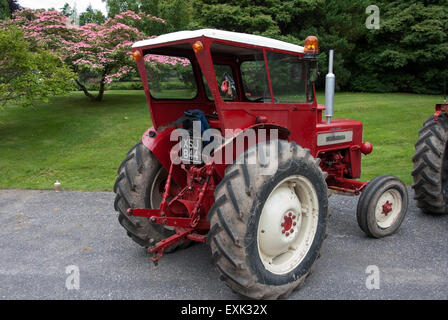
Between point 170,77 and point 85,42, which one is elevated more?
point 85,42

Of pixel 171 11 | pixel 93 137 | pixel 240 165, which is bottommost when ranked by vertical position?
pixel 93 137

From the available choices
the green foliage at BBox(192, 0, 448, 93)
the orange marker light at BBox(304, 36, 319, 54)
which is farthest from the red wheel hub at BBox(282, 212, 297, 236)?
the green foliage at BBox(192, 0, 448, 93)

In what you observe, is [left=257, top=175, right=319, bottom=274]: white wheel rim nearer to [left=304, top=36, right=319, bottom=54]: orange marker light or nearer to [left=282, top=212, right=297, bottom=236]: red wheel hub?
[left=282, top=212, right=297, bottom=236]: red wheel hub

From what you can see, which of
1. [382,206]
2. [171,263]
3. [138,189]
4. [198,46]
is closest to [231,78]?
[198,46]

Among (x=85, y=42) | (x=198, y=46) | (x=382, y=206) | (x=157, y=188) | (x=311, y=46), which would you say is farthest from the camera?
(x=85, y=42)

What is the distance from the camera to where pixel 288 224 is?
3.39m

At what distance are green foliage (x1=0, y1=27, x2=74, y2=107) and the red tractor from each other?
7.41 metres

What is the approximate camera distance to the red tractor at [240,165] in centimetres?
298

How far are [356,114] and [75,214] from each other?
39.5 ft

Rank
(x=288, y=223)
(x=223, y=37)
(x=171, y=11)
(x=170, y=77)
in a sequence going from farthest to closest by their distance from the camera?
(x=171, y=11) < (x=170, y=77) < (x=288, y=223) < (x=223, y=37)

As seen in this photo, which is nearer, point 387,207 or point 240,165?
point 240,165

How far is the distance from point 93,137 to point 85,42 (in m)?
5.05

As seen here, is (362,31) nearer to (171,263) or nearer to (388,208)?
(388,208)

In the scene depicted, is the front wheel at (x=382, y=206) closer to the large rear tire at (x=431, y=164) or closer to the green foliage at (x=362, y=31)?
the large rear tire at (x=431, y=164)
